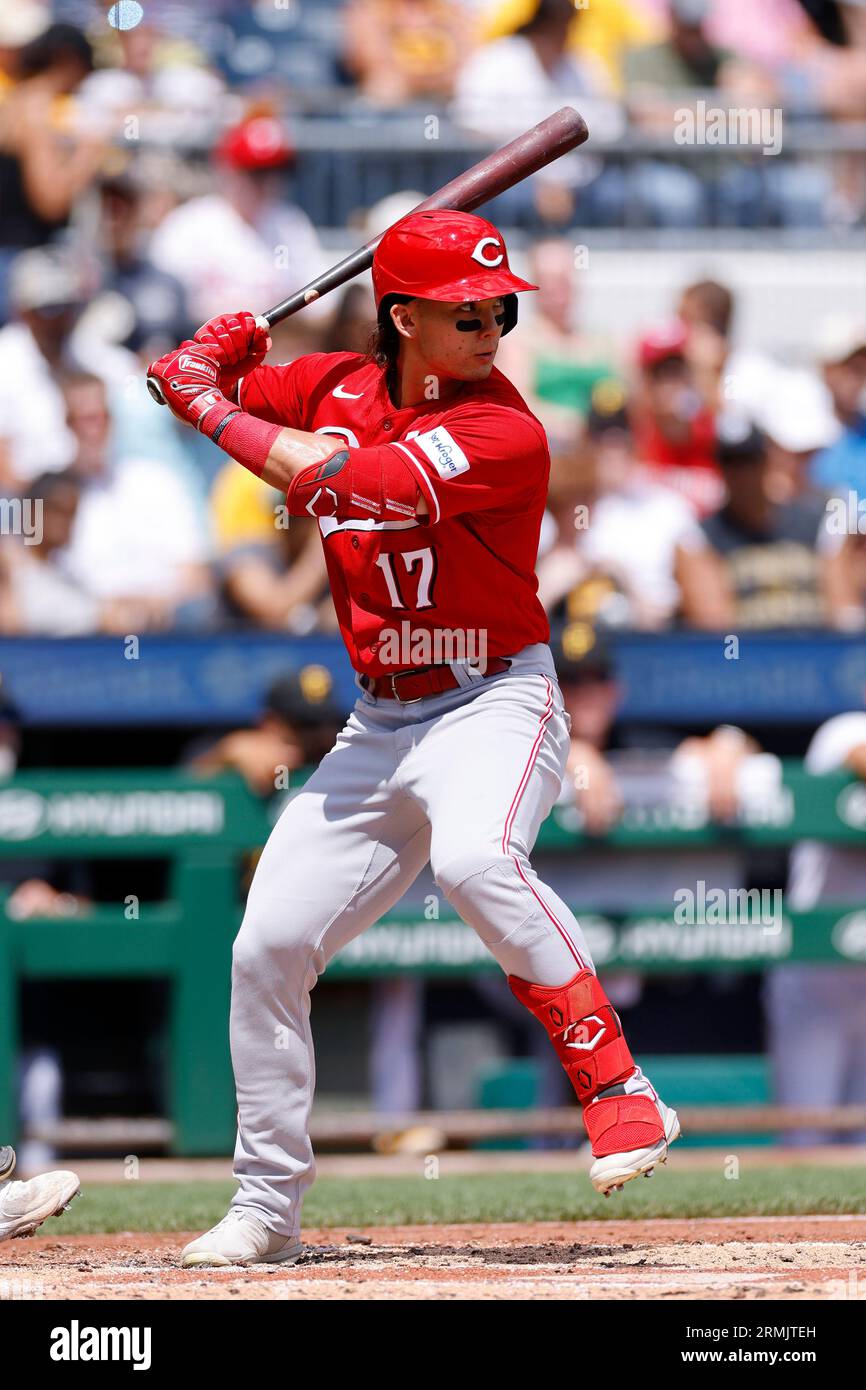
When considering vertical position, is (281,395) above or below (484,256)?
below

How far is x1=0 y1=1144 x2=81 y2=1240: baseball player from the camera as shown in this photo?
3.84m

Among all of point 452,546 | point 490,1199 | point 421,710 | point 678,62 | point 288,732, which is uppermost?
point 678,62

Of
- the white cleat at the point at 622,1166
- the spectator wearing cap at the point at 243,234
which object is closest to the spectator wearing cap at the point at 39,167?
the spectator wearing cap at the point at 243,234

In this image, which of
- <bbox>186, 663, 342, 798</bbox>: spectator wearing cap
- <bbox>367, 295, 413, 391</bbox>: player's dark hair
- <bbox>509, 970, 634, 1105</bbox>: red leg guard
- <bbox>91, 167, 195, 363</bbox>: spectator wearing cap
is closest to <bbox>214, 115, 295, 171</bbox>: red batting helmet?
<bbox>91, 167, 195, 363</bbox>: spectator wearing cap

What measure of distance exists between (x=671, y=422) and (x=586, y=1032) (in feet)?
15.7

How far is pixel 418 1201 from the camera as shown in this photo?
4922 mm

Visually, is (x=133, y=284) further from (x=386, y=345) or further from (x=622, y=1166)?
(x=622, y=1166)

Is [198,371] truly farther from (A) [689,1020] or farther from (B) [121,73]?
(B) [121,73]

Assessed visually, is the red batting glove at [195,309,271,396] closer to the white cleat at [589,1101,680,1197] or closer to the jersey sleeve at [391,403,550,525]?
the jersey sleeve at [391,403,550,525]

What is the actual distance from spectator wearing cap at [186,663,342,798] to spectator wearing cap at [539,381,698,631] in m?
1.16

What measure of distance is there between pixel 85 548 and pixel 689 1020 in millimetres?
2714

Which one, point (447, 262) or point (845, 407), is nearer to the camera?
point (447, 262)

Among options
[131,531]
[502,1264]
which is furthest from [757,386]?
[502,1264]

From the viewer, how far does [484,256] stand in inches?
141
